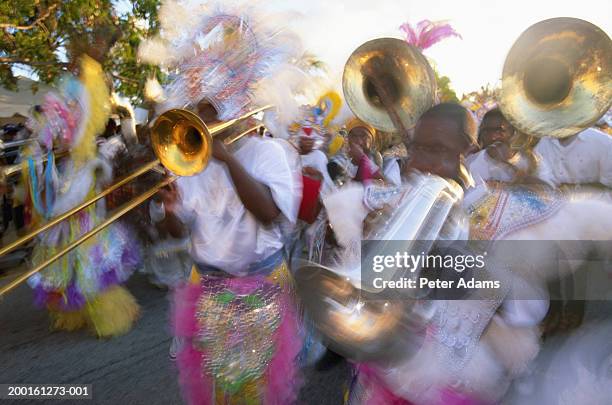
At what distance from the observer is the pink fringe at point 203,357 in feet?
7.24

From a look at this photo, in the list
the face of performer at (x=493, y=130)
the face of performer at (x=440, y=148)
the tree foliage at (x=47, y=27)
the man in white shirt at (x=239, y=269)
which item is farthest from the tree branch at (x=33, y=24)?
the face of performer at (x=440, y=148)

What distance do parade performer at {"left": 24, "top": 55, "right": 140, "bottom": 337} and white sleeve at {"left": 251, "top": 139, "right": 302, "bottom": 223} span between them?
243 cm

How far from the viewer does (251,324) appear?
219cm

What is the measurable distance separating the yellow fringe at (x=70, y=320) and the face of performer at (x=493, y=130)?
3681mm

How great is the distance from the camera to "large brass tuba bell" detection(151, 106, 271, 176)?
6.56 ft

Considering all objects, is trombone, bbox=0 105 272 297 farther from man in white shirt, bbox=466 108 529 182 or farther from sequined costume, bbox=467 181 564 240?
man in white shirt, bbox=466 108 529 182

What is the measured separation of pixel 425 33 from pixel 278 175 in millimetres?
1304

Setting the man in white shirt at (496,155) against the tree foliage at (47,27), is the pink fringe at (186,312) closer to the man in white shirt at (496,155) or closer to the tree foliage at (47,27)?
the man in white shirt at (496,155)

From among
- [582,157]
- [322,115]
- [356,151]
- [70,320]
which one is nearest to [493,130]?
[582,157]

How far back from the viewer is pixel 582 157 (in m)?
3.85

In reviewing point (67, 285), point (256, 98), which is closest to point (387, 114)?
point (256, 98)

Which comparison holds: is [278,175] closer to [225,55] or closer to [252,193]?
[252,193]

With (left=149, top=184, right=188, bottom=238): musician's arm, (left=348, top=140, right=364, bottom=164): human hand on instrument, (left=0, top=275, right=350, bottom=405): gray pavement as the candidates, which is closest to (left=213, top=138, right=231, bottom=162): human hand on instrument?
(left=149, top=184, right=188, bottom=238): musician's arm

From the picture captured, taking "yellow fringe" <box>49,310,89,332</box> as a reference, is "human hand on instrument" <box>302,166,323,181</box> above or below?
above
